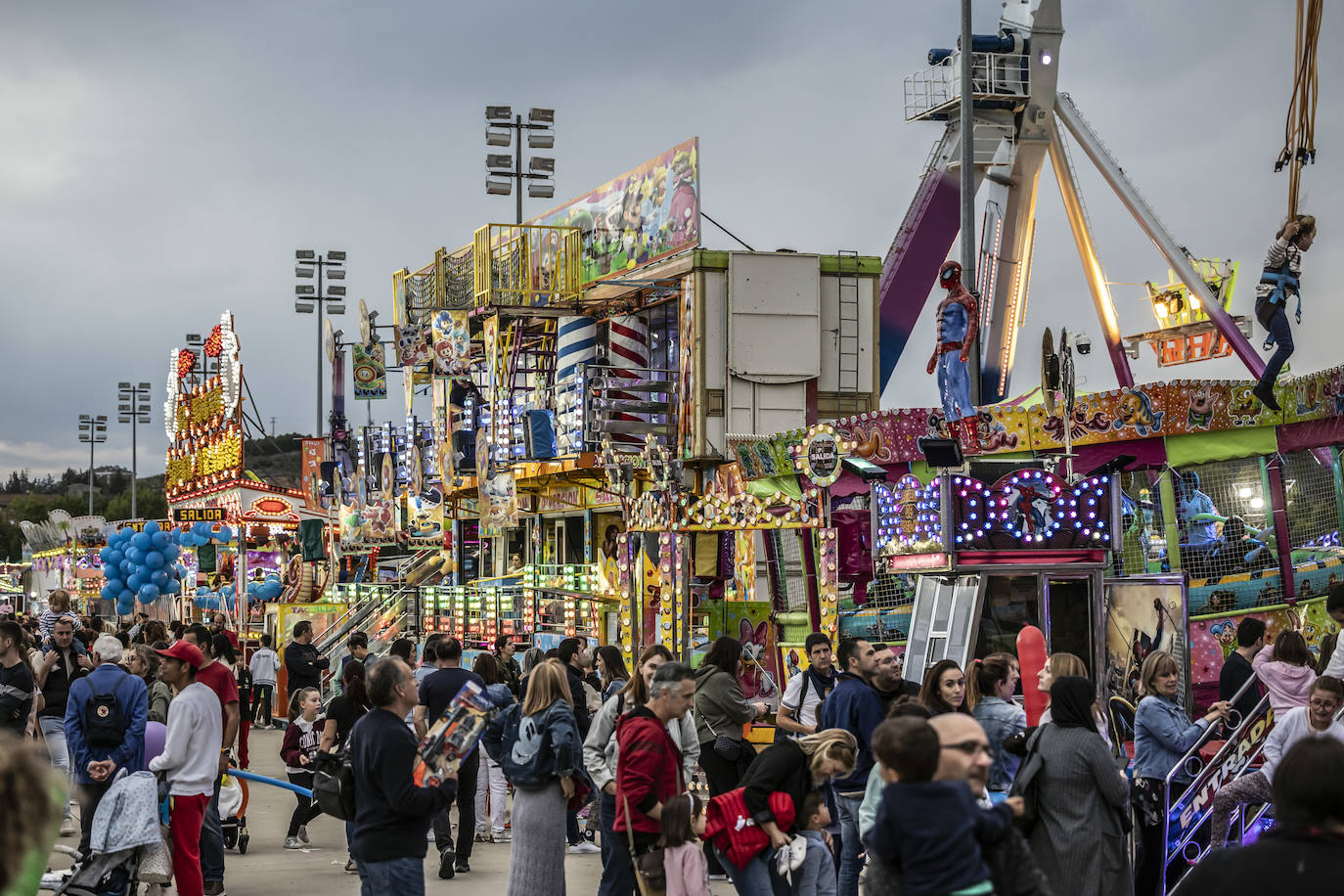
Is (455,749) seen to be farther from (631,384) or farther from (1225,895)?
(631,384)

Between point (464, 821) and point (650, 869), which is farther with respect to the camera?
point (464, 821)

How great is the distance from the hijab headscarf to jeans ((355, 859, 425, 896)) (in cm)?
291

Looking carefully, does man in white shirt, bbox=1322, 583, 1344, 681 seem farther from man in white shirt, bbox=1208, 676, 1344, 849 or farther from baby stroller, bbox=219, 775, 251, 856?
baby stroller, bbox=219, 775, 251, 856

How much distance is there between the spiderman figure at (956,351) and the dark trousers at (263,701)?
1051 centimetres

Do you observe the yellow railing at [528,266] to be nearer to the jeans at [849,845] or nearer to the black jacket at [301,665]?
the black jacket at [301,665]

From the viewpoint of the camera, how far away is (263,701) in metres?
24.0

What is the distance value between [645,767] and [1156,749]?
129 inches

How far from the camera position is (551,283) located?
95.8ft

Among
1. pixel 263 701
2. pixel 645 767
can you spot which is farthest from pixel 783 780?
pixel 263 701

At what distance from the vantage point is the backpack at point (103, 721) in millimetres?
9125

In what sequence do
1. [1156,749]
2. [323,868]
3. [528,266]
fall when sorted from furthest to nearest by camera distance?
[528,266], [323,868], [1156,749]

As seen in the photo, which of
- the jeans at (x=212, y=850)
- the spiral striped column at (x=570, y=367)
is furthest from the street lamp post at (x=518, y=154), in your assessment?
the jeans at (x=212, y=850)

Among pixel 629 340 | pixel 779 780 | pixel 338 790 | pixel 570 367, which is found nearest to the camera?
pixel 338 790

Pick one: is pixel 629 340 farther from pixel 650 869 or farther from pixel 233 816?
pixel 650 869
